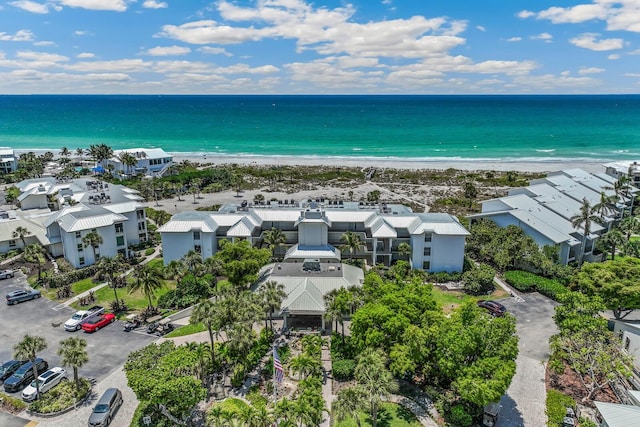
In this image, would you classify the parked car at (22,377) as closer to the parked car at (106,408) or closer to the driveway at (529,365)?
the parked car at (106,408)

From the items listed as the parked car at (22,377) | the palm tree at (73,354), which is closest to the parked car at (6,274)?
the parked car at (22,377)

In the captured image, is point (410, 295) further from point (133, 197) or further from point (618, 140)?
point (618, 140)

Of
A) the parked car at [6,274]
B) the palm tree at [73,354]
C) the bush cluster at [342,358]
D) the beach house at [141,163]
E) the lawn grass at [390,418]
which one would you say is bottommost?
the lawn grass at [390,418]

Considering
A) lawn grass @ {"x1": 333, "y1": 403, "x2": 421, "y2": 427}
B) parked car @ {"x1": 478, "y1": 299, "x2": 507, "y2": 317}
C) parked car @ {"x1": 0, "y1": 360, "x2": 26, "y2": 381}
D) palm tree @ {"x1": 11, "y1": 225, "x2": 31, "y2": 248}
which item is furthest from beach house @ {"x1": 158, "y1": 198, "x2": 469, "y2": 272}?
lawn grass @ {"x1": 333, "y1": 403, "x2": 421, "y2": 427}

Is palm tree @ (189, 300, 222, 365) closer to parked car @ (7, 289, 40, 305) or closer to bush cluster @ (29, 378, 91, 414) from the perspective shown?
bush cluster @ (29, 378, 91, 414)

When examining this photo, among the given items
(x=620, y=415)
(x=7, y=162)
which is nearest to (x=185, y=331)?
(x=620, y=415)

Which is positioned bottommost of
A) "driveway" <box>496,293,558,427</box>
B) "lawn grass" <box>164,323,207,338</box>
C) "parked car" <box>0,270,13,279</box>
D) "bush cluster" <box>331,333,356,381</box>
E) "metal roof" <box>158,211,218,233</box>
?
"driveway" <box>496,293,558,427</box>
